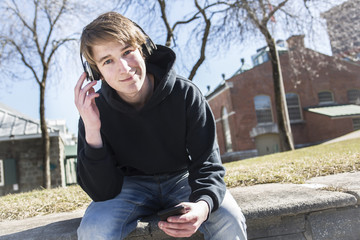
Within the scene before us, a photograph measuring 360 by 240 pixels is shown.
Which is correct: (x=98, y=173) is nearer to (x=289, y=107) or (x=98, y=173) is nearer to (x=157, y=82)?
(x=157, y=82)

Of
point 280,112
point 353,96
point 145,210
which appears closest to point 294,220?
point 145,210

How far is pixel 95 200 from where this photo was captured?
196 centimetres

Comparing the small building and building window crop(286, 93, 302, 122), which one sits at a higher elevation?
building window crop(286, 93, 302, 122)

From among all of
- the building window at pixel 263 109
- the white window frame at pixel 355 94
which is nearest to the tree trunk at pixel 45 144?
the building window at pixel 263 109

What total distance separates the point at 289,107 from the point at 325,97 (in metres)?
3.76

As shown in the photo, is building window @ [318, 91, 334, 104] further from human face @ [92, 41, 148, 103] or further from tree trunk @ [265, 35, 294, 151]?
human face @ [92, 41, 148, 103]

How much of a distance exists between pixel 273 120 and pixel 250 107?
2.20m

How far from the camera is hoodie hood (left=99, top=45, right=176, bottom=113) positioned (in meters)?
2.00

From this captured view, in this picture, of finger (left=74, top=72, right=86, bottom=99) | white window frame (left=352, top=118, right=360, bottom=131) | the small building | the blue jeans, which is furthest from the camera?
white window frame (left=352, top=118, right=360, bottom=131)

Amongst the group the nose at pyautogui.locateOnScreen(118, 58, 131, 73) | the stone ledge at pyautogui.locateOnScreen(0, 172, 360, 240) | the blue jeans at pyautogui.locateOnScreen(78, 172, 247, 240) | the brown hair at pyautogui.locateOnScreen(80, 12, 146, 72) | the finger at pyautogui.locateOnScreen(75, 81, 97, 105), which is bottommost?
the stone ledge at pyautogui.locateOnScreen(0, 172, 360, 240)

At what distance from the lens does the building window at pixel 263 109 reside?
79.9ft

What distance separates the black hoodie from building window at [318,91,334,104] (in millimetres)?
26986

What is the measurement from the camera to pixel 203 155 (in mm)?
1877

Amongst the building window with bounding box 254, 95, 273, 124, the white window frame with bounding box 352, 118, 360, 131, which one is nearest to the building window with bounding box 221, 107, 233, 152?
the building window with bounding box 254, 95, 273, 124
